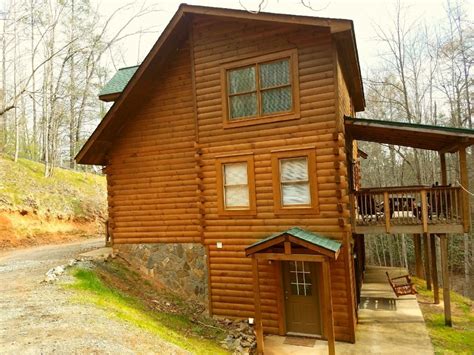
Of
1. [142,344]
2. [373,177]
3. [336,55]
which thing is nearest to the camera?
[142,344]

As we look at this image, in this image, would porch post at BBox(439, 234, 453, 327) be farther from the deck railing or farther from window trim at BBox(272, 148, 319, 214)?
window trim at BBox(272, 148, 319, 214)

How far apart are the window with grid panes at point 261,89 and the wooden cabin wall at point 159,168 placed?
5.31 ft

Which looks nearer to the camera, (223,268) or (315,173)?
(315,173)

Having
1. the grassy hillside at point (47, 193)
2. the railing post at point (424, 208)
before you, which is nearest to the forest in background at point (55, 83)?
the grassy hillside at point (47, 193)

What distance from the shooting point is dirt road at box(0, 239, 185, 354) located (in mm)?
5855

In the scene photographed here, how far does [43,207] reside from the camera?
17.8 m

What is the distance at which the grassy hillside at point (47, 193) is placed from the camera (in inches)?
670

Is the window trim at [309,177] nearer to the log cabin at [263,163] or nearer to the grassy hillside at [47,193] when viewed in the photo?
the log cabin at [263,163]

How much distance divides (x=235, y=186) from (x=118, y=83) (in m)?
7.21

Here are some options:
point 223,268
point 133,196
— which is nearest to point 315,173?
point 223,268

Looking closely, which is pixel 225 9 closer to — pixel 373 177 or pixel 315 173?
pixel 315 173

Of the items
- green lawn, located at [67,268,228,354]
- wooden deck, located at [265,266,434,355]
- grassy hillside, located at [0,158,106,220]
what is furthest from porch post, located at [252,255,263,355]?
grassy hillside, located at [0,158,106,220]

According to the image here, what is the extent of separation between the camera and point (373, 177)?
31.0 meters

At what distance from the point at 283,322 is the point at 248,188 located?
13.2 feet
